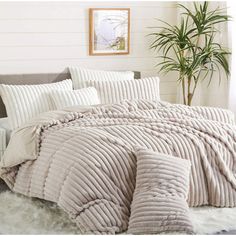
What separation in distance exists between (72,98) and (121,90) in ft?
1.69

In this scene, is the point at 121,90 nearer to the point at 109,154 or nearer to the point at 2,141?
the point at 2,141

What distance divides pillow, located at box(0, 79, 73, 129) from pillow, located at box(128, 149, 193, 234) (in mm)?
1680

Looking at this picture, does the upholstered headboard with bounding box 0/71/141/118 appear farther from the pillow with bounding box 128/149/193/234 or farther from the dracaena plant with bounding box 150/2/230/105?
the pillow with bounding box 128/149/193/234

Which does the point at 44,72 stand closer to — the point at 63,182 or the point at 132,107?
the point at 132,107

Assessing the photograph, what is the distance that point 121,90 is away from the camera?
5.06 m

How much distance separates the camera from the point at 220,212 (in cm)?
342

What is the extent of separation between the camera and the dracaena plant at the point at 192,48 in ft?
17.8

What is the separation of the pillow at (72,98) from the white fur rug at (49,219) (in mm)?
1137

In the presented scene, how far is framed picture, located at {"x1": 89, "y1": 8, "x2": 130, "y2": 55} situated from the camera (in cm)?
559

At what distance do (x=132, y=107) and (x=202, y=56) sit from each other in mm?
1575

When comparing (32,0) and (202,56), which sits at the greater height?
(32,0)

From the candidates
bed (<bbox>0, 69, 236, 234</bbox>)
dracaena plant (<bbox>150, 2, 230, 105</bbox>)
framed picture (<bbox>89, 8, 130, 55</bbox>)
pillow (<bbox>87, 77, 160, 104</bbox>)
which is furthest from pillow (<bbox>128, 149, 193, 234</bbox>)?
framed picture (<bbox>89, 8, 130, 55</bbox>)

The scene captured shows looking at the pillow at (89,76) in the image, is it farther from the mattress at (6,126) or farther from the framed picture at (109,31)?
the mattress at (6,126)

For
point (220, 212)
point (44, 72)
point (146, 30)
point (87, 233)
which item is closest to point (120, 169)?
point (87, 233)
